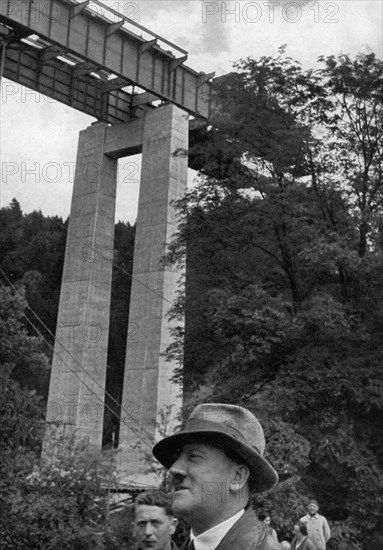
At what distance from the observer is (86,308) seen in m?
32.2

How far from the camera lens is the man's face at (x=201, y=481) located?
2881mm

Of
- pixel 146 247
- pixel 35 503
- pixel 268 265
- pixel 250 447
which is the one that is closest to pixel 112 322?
pixel 146 247

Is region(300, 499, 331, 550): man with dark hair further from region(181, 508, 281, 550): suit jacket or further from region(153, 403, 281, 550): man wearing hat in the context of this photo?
region(181, 508, 281, 550): suit jacket

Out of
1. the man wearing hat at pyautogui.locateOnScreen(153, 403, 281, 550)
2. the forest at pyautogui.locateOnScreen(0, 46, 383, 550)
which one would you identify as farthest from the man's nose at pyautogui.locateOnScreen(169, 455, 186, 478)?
the forest at pyautogui.locateOnScreen(0, 46, 383, 550)

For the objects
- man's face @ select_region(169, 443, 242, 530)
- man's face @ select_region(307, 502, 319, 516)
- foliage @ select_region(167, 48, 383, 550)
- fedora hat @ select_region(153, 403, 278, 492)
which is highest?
foliage @ select_region(167, 48, 383, 550)

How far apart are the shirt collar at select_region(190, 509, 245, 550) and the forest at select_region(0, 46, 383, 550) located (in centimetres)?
1279

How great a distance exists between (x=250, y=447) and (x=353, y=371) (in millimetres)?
15811

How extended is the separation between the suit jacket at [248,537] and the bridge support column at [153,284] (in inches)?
1002

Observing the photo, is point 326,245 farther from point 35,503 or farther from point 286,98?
point 35,503

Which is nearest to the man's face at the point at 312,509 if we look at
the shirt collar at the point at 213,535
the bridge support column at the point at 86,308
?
the shirt collar at the point at 213,535

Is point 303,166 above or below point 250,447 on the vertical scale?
above

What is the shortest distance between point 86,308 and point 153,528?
2731cm

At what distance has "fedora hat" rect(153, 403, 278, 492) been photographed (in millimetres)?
3039

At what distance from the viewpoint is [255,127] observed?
21.7m
